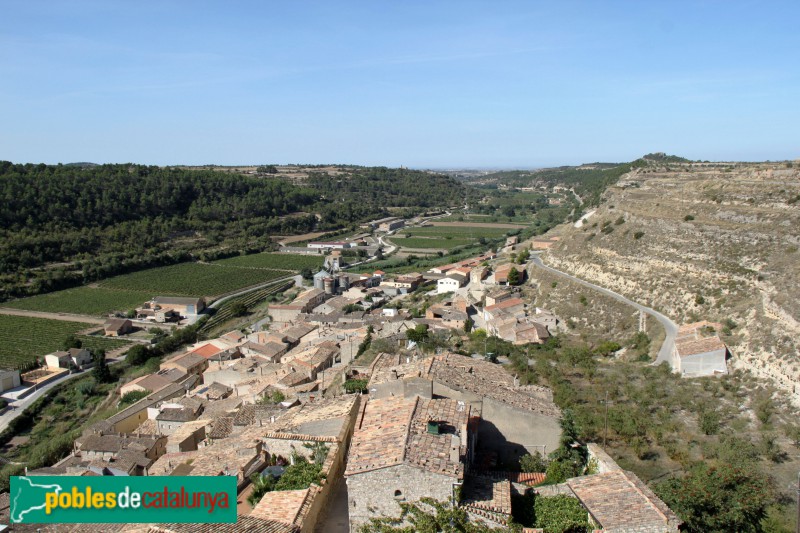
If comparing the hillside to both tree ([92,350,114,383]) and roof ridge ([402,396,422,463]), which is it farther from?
tree ([92,350,114,383])

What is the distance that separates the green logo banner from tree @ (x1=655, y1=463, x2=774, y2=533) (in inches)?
280

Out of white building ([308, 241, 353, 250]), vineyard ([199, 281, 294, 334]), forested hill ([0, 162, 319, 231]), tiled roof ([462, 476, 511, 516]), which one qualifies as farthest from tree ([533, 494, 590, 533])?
forested hill ([0, 162, 319, 231])

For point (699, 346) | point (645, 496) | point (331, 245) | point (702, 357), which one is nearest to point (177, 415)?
point (645, 496)

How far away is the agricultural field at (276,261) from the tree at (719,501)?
179 ft

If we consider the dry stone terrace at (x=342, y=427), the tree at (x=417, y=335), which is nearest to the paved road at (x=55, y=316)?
the dry stone terrace at (x=342, y=427)

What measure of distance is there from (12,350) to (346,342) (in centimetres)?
2410

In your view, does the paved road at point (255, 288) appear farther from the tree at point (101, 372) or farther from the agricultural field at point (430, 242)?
the agricultural field at point (430, 242)

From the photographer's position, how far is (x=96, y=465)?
1645cm

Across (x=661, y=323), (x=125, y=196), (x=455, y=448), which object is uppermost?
(x=125, y=196)

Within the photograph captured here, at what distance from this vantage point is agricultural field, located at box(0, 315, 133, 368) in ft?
113

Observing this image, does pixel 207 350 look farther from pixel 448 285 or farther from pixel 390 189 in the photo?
pixel 390 189

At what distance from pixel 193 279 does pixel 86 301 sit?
10.4m

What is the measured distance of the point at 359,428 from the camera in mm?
10336

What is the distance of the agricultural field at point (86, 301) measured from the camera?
46.5 metres
